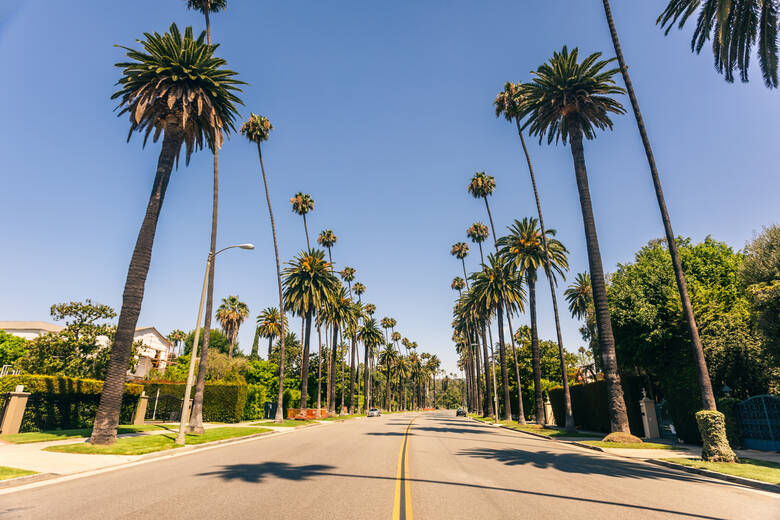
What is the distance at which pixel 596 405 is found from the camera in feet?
88.8

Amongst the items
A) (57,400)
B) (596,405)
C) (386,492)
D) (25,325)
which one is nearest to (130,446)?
(57,400)

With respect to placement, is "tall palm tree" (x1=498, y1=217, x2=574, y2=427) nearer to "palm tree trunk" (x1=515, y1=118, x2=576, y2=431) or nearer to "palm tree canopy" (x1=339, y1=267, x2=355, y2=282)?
"palm tree trunk" (x1=515, y1=118, x2=576, y2=431)

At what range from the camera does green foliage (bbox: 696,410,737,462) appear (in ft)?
44.3

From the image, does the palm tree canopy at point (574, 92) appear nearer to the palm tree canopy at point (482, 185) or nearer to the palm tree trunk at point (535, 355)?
the palm tree trunk at point (535, 355)

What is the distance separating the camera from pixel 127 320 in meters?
17.1

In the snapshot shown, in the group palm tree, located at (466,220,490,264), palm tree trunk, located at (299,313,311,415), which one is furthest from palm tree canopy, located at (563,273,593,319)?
palm tree trunk, located at (299,313,311,415)

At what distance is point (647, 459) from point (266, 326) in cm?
6844

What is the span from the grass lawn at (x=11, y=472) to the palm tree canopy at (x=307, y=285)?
1285 inches

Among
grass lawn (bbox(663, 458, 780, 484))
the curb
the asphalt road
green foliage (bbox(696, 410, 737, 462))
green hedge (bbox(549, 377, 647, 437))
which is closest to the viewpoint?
the asphalt road

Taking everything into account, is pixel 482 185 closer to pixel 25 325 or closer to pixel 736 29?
pixel 736 29

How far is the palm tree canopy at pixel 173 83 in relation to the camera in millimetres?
18828

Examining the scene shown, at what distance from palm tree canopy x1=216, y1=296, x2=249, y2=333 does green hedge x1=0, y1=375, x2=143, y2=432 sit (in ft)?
159

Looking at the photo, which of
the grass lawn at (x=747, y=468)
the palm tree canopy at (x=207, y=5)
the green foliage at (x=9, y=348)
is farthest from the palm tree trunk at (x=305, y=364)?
the grass lawn at (x=747, y=468)

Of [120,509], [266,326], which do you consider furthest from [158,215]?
[266,326]
